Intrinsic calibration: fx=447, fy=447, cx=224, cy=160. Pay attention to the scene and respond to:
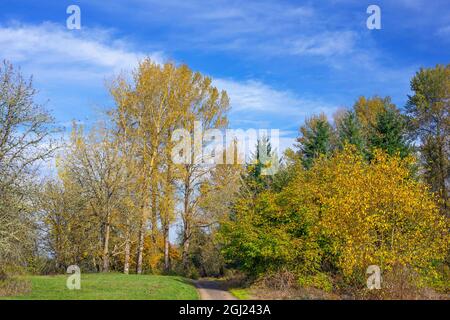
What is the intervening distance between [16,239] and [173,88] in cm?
2138

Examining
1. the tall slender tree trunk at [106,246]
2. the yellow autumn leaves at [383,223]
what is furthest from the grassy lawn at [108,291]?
the tall slender tree trunk at [106,246]

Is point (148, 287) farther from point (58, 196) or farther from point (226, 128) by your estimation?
point (226, 128)

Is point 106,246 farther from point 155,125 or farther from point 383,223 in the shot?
point 383,223

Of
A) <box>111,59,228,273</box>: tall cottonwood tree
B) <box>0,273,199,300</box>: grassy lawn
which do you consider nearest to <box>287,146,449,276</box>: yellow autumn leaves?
<box>0,273,199,300</box>: grassy lawn

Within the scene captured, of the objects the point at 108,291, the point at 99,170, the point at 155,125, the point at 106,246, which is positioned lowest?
the point at 108,291

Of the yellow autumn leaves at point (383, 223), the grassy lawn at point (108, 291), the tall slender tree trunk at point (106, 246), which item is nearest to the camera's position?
the grassy lawn at point (108, 291)

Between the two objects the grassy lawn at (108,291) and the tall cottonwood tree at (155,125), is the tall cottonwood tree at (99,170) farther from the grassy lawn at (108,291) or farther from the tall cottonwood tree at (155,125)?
the grassy lawn at (108,291)

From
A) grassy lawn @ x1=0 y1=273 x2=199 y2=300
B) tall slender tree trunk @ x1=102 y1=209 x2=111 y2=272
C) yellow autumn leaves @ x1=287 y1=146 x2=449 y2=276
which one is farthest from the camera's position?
tall slender tree trunk @ x1=102 y1=209 x2=111 y2=272

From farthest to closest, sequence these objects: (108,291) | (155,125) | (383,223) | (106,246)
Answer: (155,125) → (106,246) → (383,223) → (108,291)

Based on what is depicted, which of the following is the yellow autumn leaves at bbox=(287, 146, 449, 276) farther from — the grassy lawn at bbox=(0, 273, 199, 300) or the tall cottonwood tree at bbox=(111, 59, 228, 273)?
the tall cottonwood tree at bbox=(111, 59, 228, 273)

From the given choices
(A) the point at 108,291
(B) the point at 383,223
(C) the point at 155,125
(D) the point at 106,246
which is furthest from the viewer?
(C) the point at 155,125

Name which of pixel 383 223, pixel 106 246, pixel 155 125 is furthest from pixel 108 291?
pixel 155 125
